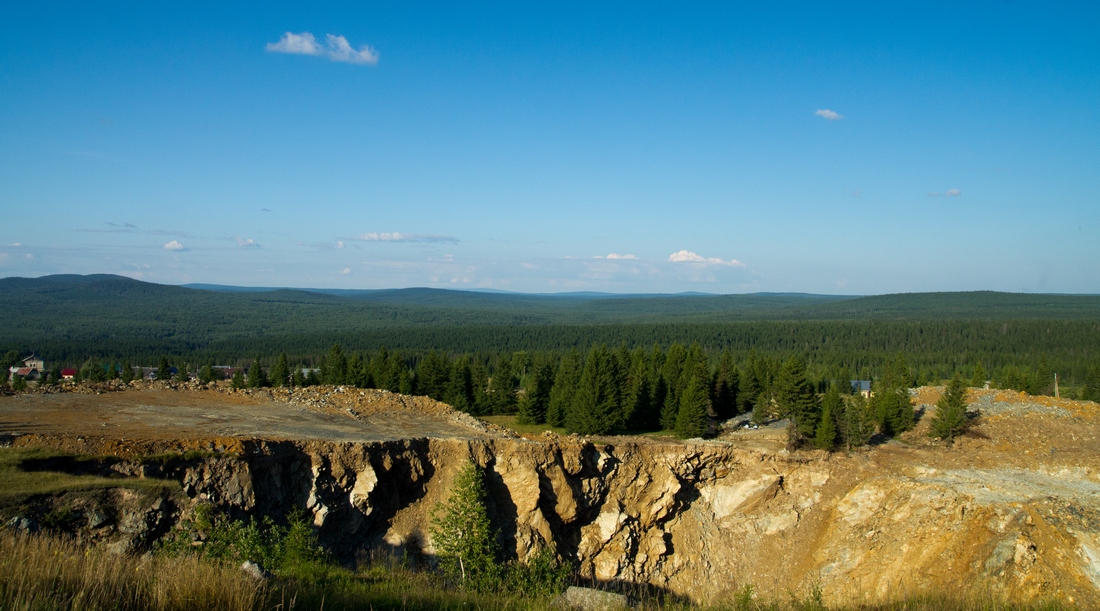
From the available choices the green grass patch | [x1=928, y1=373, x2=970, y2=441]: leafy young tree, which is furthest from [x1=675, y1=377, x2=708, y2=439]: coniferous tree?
the green grass patch

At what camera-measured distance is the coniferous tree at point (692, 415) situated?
1351 inches

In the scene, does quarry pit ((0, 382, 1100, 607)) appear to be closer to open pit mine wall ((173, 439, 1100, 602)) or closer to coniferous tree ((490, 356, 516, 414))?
open pit mine wall ((173, 439, 1100, 602))

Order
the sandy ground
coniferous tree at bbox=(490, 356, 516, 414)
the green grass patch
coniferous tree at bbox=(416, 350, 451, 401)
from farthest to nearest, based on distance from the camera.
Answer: coniferous tree at bbox=(490, 356, 516, 414)
coniferous tree at bbox=(416, 350, 451, 401)
the sandy ground
the green grass patch

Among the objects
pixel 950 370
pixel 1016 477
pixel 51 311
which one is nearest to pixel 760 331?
pixel 950 370

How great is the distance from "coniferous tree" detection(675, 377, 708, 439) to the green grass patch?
2539 centimetres

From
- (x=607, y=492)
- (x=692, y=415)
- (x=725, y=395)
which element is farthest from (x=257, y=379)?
(x=725, y=395)

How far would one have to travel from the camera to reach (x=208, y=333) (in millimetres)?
151500

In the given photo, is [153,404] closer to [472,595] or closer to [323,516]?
[323,516]

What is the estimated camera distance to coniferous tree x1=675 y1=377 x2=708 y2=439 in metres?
34.3

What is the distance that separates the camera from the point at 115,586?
519cm

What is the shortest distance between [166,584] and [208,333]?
168 meters

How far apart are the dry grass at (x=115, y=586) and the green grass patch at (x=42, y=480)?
35.0 ft

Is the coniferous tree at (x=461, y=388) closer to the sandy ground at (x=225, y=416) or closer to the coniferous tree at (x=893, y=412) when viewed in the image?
the sandy ground at (x=225, y=416)

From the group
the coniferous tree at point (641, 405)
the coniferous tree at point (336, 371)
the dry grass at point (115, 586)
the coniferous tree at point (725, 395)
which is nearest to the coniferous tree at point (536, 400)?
the coniferous tree at point (641, 405)
